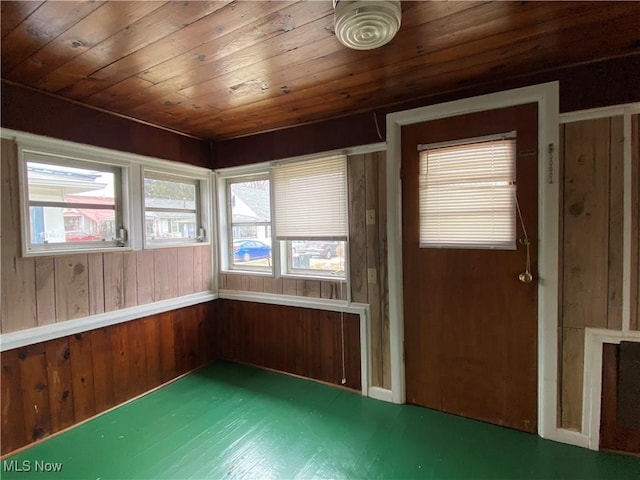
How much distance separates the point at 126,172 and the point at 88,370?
5.13 feet

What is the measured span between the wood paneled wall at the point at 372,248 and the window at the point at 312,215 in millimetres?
96

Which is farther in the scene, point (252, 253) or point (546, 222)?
point (252, 253)

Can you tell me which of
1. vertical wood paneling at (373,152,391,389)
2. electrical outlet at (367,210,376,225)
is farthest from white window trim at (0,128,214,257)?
vertical wood paneling at (373,152,391,389)

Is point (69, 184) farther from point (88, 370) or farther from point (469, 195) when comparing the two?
point (469, 195)

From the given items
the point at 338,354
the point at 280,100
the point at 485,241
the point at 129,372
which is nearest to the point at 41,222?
the point at 129,372

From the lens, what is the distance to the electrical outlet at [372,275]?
8.30 feet

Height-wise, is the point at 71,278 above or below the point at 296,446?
above

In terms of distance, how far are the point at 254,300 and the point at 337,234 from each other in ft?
3.79

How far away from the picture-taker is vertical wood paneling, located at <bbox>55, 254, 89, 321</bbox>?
2.18m

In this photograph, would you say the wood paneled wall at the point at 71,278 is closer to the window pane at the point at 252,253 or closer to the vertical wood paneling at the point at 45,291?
the vertical wood paneling at the point at 45,291

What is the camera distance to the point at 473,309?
2.20 meters

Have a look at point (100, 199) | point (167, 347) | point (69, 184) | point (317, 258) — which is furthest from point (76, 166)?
point (317, 258)

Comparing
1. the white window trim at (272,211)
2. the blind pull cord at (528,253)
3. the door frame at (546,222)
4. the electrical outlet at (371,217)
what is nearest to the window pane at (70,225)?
the white window trim at (272,211)

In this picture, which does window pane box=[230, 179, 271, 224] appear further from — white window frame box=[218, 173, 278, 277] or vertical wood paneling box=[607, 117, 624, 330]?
vertical wood paneling box=[607, 117, 624, 330]
